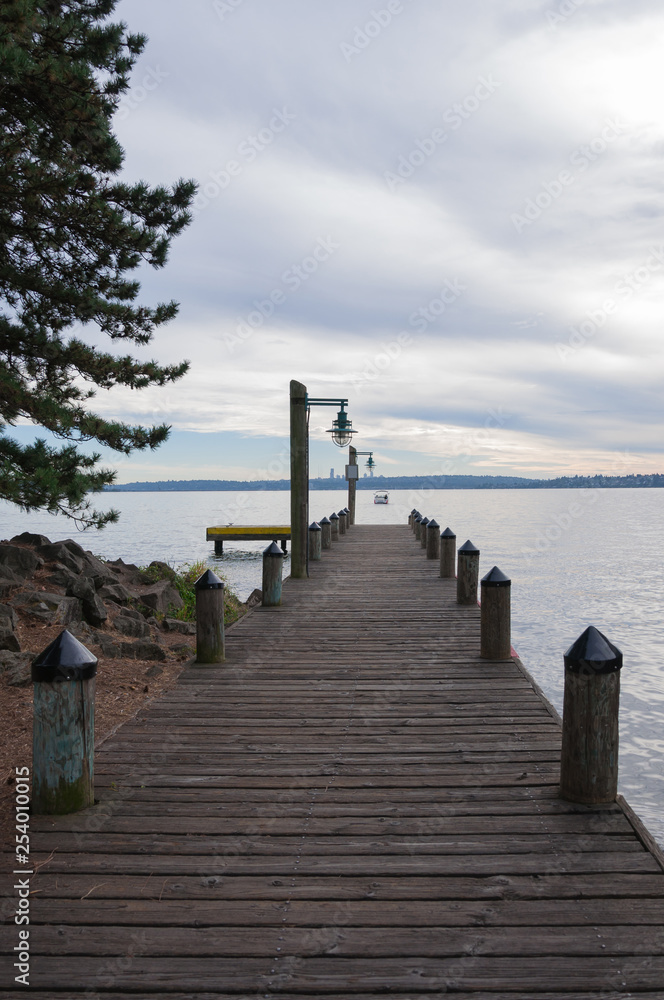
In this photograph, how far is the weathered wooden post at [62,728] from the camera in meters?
3.88

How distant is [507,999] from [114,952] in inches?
63.7

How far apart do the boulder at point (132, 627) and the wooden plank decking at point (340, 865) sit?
314 centimetres

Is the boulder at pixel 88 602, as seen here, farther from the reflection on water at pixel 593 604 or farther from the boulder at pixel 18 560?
the reflection on water at pixel 593 604

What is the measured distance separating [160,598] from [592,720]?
8.98 m

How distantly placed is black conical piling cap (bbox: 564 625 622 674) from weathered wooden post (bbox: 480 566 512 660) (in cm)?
306

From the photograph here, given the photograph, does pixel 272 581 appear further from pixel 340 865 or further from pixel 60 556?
pixel 340 865

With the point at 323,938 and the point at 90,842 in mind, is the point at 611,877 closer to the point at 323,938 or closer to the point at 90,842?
the point at 323,938

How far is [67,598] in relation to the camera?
8.51 meters

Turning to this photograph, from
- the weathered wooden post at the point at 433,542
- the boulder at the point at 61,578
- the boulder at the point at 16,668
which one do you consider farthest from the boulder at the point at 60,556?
the weathered wooden post at the point at 433,542

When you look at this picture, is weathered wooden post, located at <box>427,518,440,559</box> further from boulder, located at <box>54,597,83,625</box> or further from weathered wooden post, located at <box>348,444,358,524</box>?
weathered wooden post, located at <box>348,444,358,524</box>

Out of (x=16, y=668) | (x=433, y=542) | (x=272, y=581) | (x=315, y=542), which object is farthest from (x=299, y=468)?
(x=16, y=668)

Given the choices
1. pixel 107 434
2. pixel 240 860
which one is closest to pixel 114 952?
pixel 240 860

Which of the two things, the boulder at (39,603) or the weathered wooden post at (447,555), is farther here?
the weathered wooden post at (447,555)

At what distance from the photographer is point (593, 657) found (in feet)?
13.2
